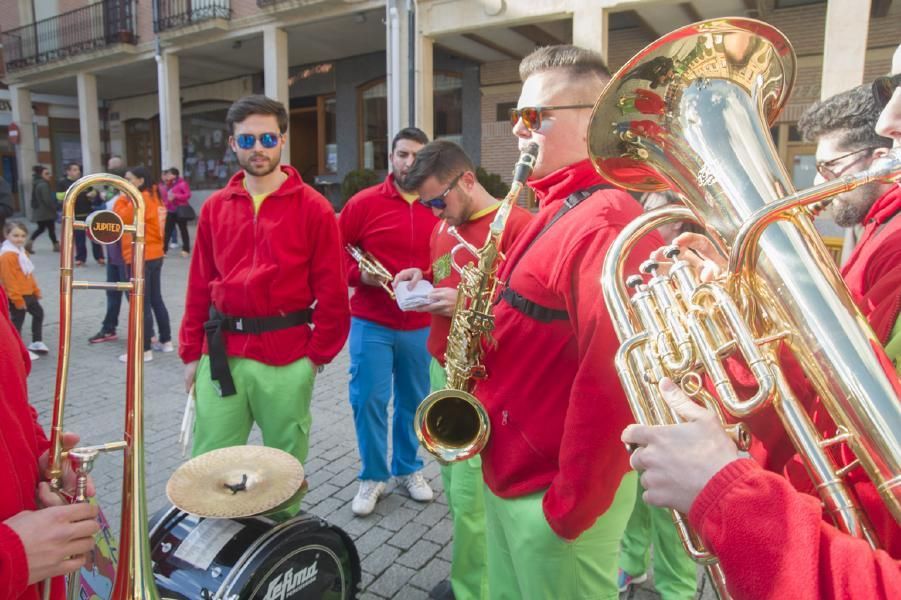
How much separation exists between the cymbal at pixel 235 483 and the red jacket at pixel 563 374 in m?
0.74

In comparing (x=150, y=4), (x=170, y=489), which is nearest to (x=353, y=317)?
(x=170, y=489)

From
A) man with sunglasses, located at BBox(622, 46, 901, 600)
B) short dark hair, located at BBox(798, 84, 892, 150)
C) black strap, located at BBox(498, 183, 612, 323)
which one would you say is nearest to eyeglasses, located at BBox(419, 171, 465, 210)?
black strap, located at BBox(498, 183, 612, 323)

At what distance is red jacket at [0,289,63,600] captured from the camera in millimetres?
1102

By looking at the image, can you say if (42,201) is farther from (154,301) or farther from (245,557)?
(245,557)

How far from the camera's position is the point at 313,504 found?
338 cm

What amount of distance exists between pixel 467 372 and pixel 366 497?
1.77 m

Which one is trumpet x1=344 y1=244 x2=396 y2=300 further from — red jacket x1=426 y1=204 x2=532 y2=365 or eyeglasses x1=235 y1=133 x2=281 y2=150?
eyeglasses x1=235 y1=133 x2=281 y2=150

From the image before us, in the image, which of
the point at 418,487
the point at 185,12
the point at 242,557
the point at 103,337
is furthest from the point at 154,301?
the point at 185,12

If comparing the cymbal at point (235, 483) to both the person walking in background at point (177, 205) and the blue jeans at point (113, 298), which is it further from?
the person walking in background at point (177, 205)

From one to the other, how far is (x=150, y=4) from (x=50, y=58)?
203 inches

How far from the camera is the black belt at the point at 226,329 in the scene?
9.02 ft

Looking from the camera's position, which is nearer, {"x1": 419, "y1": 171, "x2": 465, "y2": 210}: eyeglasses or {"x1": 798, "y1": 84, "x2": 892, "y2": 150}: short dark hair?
{"x1": 798, "y1": 84, "x2": 892, "y2": 150}: short dark hair

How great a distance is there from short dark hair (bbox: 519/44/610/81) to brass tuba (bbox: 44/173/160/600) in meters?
1.22

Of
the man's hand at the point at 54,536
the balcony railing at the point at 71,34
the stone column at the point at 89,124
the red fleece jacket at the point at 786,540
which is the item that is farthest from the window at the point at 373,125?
the red fleece jacket at the point at 786,540
